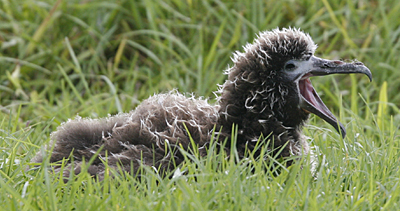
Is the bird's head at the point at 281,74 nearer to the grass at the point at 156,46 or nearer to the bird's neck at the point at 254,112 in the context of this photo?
the bird's neck at the point at 254,112

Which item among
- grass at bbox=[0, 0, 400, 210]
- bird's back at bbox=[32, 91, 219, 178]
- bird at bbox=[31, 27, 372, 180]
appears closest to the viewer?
bird's back at bbox=[32, 91, 219, 178]

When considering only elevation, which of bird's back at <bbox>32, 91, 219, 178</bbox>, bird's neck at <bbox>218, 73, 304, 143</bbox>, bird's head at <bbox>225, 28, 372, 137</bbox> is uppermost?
bird's head at <bbox>225, 28, 372, 137</bbox>

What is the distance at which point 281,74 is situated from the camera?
13.4 ft

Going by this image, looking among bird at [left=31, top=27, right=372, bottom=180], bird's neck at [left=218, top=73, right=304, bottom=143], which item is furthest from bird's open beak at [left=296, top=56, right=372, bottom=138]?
bird's neck at [left=218, top=73, right=304, bottom=143]

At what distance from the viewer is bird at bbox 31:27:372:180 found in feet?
13.2

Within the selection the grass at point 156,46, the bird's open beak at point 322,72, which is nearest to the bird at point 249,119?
the bird's open beak at point 322,72

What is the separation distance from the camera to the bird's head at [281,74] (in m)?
4.07

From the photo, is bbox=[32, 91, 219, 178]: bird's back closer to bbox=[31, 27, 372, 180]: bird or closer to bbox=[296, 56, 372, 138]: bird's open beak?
bbox=[31, 27, 372, 180]: bird

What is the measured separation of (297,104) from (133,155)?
1.20 metres

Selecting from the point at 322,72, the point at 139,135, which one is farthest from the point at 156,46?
the point at 322,72

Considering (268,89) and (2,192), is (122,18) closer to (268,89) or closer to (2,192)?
(268,89)

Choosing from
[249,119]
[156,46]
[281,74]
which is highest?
[156,46]

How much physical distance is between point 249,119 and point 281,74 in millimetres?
392

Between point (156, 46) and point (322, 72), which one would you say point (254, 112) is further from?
point (156, 46)
